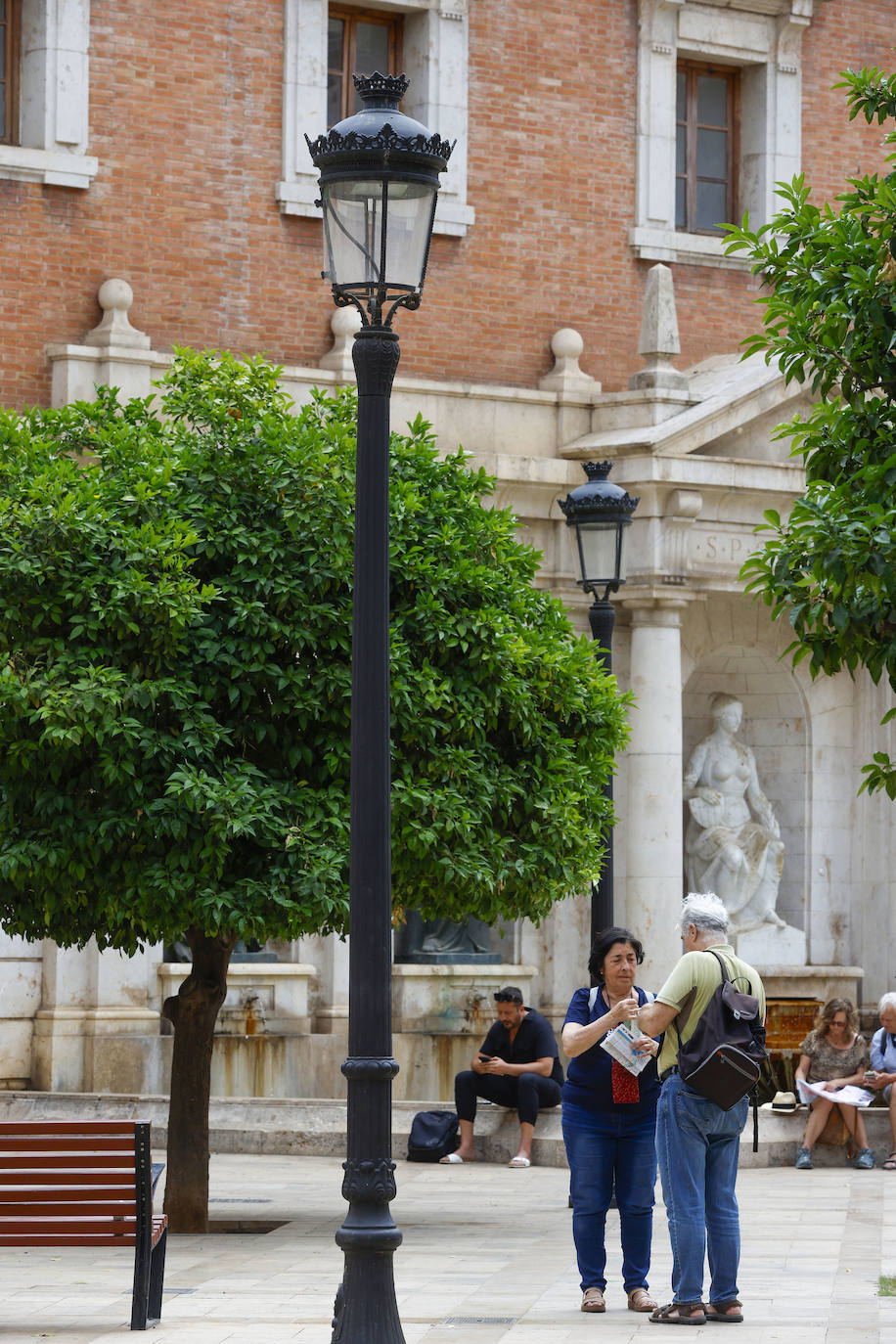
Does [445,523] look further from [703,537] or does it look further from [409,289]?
[703,537]

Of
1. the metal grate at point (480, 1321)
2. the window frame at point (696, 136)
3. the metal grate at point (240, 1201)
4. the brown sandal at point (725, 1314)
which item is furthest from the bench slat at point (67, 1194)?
the window frame at point (696, 136)

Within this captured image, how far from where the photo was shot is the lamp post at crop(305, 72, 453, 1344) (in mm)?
8484

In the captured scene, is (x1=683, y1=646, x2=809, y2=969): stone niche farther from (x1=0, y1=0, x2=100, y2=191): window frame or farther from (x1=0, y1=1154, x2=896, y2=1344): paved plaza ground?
(x1=0, y1=0, x2=100, y2=191): window frame

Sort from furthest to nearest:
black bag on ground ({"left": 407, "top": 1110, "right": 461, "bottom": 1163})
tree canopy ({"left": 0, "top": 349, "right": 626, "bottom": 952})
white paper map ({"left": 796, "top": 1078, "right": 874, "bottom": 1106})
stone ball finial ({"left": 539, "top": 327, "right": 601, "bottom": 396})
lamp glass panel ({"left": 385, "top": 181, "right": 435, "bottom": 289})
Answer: stone ball finial ({"left": 539, "top": 327, "right": 601, "bottom": 396}) < black bag on ground ({"left": 407, "top": 1110, "right": 461, "bottom": 1163}) < white paper map ({"left": 796, "top": 1078, "right": 874, "bottom": 1106}) < tree canopy ({"left": 0, "top": 349, "right": 626, "bottom": 952}) < lamp glass panel ({"left": 385, "top": 181, "right": 435, "bottom": 289})

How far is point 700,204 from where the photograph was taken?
25016 mm

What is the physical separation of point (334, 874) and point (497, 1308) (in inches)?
104

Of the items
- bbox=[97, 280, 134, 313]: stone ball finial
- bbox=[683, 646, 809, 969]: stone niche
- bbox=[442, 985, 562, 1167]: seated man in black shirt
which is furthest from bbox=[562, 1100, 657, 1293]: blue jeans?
bbox=[683, 646, 809, 969]: stone niche

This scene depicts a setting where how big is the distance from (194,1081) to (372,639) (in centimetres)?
581

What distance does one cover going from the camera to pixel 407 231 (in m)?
8.92

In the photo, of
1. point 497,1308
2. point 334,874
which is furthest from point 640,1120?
point 334,874

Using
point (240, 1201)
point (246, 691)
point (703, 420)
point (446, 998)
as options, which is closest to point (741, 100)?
point (703, 420)

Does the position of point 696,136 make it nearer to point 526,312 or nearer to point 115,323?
point 526,312

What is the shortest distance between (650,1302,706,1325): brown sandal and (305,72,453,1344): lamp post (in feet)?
6.01

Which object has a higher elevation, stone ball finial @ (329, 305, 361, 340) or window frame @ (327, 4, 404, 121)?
window frame @ (327, 4, 404, 121)
